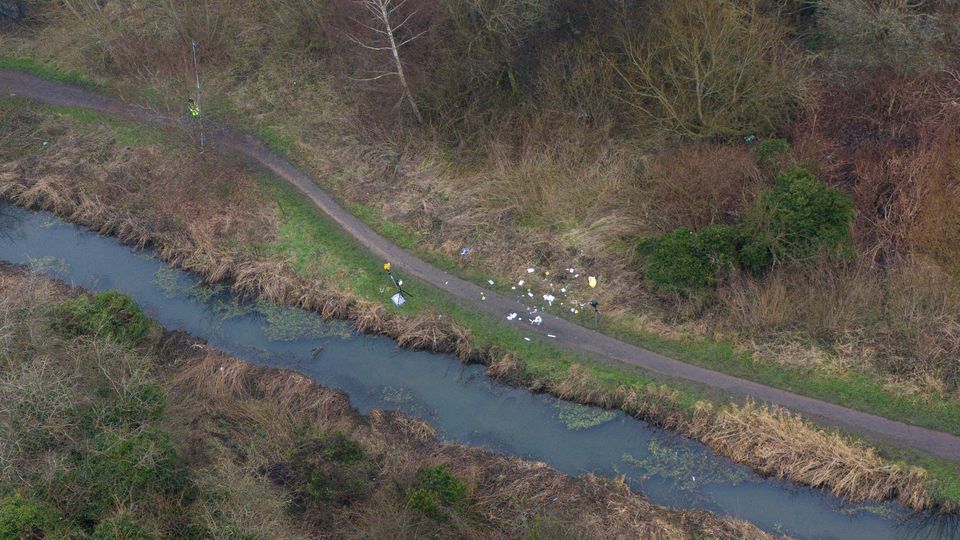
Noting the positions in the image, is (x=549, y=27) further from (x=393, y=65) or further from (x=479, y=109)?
(x=393, y=65)

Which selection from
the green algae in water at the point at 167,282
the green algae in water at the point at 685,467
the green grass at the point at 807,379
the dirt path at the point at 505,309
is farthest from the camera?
the green algae in water at the point at 167,282

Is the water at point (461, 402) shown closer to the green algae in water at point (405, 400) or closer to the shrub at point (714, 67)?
the green algae in water at point (405, 400)

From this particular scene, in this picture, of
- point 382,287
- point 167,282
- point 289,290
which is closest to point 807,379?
point 382,287

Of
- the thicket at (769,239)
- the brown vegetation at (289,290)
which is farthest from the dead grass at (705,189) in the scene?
the brown vegetation at (289,290)

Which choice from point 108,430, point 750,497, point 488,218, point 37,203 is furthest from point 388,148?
point 750,497

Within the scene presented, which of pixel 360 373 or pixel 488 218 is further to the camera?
pixel 488 218

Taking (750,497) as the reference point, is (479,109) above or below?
above

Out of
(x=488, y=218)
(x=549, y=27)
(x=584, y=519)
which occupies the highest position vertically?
(x=549, y=27)
